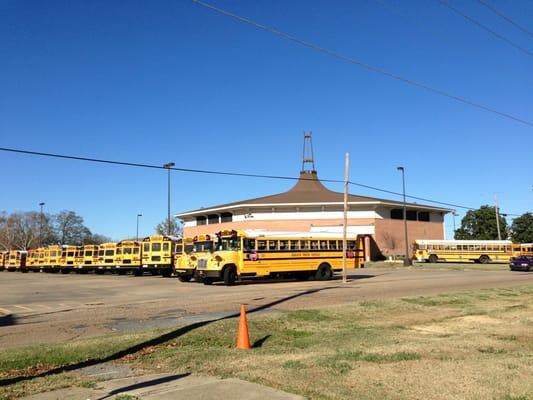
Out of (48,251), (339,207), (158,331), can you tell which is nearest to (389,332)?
(158,331)

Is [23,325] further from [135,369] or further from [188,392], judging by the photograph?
[188,392]

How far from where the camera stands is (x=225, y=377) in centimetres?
711

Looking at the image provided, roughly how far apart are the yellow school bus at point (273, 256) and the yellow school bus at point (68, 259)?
29.4 m

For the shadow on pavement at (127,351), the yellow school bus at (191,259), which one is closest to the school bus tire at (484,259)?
the yellow school bus at (191,259)

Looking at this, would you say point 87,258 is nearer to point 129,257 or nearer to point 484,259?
point 129,257

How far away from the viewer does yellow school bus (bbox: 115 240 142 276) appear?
143ft

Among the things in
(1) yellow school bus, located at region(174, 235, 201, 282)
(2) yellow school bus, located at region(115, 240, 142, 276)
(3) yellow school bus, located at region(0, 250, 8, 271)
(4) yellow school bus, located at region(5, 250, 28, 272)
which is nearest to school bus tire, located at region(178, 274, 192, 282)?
(1) yellow school bus, located at region(174, 235, 201, 282)

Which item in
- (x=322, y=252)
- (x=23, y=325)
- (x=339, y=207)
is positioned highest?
(x=339, y=207)

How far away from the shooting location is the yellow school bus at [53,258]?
57175mm

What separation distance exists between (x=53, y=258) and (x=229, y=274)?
123 ft

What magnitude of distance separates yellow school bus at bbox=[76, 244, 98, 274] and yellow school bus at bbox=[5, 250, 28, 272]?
57.6 feet

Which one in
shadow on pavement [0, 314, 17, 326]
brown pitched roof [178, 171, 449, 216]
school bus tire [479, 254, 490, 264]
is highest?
brown pitched roof [178, 171, 449, 216]

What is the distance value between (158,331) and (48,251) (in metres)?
53.2

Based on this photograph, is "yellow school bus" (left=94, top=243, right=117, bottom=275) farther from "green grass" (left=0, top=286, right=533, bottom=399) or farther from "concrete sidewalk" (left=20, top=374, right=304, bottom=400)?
"concrete sidewalk" (left=20, top=374, right=304, bottom=400)
